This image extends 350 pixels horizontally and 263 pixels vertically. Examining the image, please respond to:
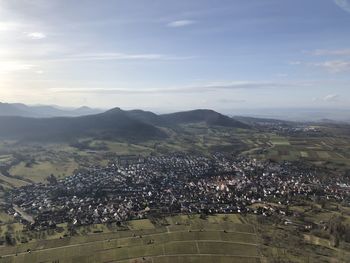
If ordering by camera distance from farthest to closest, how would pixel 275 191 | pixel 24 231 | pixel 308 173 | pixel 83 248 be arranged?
pixel 308 173 → pixel 275 191 → pixel 24 231 → pixel 83 248

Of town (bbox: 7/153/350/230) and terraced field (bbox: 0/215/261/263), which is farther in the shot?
town (bbox: 7/153/350/230)

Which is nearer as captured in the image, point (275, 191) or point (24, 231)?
point (24, 231)

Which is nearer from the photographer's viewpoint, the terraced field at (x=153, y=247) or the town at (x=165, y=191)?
the terraced field at (x=153, y=247)

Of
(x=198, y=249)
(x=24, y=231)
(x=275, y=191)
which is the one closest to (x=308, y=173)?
(x=275, y=191)

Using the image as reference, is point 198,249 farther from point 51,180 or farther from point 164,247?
point 51,180

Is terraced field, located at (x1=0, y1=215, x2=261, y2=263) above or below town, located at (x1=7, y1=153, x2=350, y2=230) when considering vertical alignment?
below
